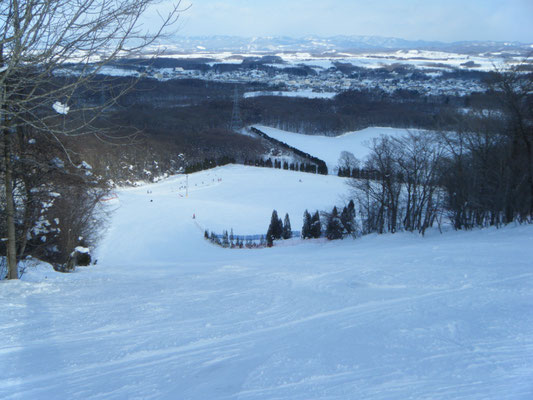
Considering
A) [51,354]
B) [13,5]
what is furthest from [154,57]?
[51,354]

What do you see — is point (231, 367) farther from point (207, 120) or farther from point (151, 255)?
point (207, 120)

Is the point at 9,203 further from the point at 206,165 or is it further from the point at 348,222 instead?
the point at 206,165

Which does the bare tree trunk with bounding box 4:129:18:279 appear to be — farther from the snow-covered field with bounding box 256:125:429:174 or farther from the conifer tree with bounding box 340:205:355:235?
the snow-covered field with bounding box 256:125:429:174

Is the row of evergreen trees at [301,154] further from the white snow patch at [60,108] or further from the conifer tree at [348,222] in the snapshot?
the white snow patch at [60,108]

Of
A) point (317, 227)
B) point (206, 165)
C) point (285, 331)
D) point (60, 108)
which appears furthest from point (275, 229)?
point (206, 165)

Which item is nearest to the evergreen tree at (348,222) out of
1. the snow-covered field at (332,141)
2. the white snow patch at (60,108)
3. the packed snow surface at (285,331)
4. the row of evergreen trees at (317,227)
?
the row of evergreen trees at (317,227)

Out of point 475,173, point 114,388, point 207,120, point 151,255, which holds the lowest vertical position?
point 151,255
